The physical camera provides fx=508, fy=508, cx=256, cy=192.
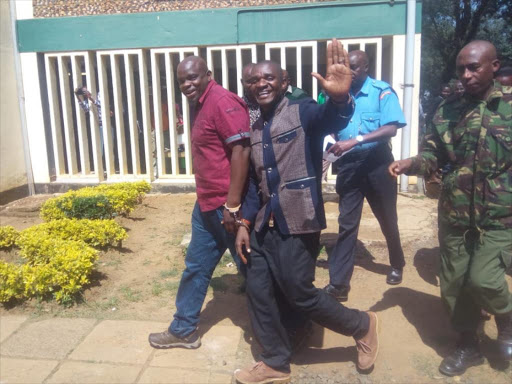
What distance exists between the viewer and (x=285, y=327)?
10.7 feet

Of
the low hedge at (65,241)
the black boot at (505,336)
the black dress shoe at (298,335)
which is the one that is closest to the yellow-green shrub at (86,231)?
the low hedge at (65,241)

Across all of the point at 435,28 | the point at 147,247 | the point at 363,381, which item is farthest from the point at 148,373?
the point at 435,28

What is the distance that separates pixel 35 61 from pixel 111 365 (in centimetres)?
603

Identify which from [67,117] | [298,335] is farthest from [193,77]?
[67,117]

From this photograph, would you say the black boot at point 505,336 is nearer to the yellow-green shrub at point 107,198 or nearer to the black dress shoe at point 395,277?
the black dress shoe at point 395,277

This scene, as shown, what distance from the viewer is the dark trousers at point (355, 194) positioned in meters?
3.96

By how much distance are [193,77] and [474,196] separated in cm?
182

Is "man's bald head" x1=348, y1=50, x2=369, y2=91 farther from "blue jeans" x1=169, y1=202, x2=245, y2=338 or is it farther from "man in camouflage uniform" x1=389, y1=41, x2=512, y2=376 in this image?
"blue jeans" x1=169, y1=202, x2=245, y2=338

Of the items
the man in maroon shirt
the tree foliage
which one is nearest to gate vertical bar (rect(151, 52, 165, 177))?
the man in maroon shirt

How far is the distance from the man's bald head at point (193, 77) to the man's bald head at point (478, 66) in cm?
153

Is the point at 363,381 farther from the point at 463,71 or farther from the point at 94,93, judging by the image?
the point at 94,93

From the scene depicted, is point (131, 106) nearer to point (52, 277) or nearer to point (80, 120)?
point (80, 120)

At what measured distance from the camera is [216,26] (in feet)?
23.9

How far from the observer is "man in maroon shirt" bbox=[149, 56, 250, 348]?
118 inches
